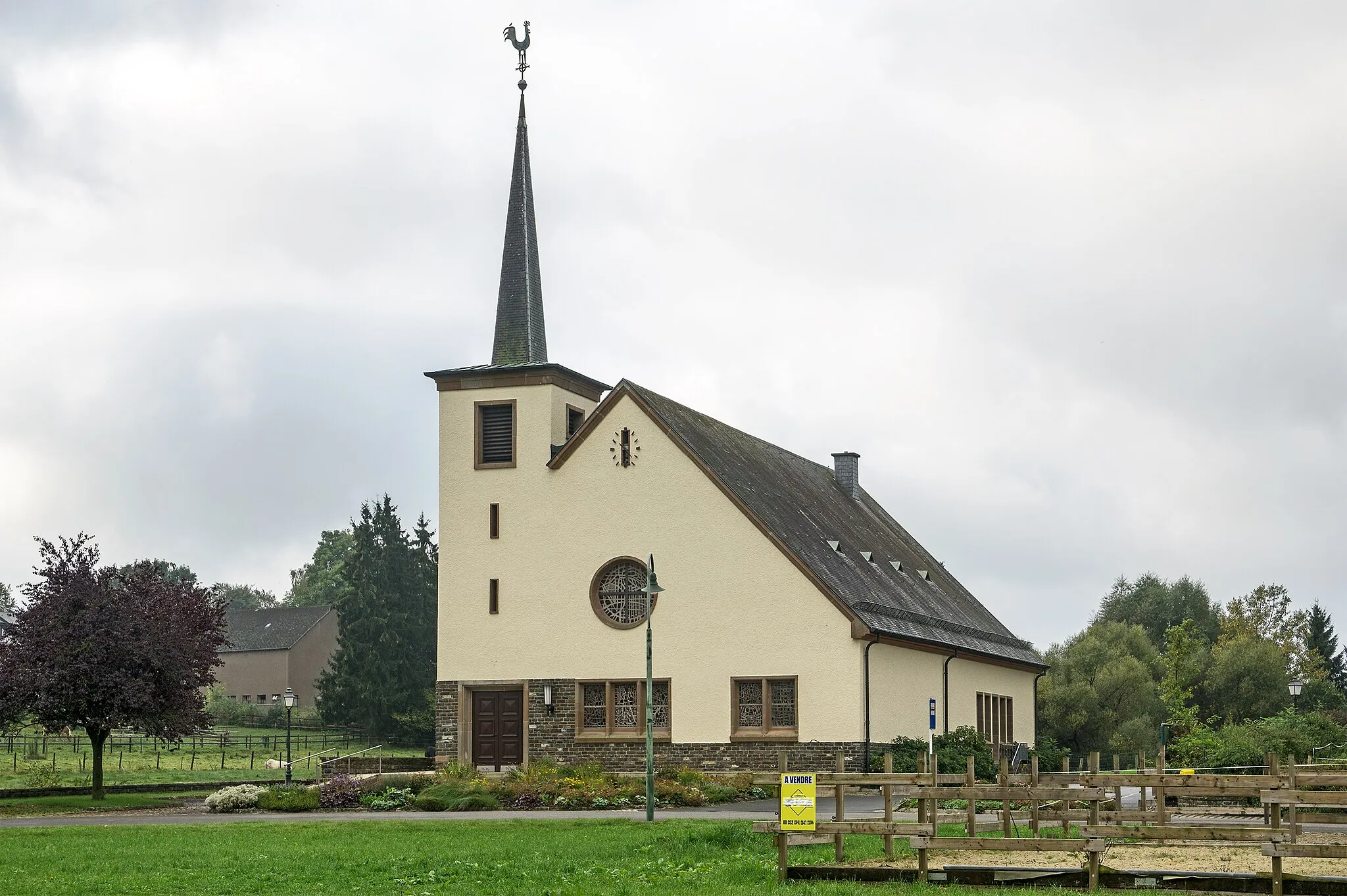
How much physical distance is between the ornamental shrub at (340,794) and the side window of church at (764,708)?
8961 millimetres

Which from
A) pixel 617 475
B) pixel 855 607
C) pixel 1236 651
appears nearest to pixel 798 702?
pixel 855 607

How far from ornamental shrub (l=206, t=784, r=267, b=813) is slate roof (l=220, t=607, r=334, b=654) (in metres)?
Result: 65.2

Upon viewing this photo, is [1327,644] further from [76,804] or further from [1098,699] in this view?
[76,804]

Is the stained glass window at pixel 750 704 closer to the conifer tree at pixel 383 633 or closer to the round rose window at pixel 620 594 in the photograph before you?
the round rose window at pixel 620 594

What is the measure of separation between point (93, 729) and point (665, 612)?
13262mm

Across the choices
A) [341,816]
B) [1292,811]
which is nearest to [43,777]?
[341,816]

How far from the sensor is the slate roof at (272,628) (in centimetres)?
9906

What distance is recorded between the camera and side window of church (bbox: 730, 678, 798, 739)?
3756 centimetres

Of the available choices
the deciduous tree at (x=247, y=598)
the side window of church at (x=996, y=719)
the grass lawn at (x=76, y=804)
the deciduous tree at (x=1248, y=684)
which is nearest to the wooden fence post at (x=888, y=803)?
the grass lawn at (x=76, y=804)

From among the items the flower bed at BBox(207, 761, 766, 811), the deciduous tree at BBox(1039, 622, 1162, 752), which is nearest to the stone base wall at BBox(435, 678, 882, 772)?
the flower bed at BBox(207, 761, 766, 811)

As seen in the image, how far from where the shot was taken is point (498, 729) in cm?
4078

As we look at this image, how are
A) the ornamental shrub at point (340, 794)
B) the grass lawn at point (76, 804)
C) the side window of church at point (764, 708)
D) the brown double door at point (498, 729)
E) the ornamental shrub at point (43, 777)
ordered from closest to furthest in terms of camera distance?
the ornamental shrub at point (340, 794)
the grass lawn at point (76, 804)
the side window of church at point (764, 708)
the brown double door at point (498, 729)
the ornamental shrub at point (43, 777)

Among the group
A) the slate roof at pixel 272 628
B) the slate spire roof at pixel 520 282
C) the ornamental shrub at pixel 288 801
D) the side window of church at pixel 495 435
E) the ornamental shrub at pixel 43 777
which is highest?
the slate spire roof at pixel 520 282

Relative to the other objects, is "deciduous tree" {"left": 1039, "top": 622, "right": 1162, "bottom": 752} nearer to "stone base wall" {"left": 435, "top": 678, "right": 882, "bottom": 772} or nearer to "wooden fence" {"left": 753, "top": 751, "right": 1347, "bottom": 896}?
"stone base wall" {"left": 435, "top": 678, "right": 882, "bottom": 772}
